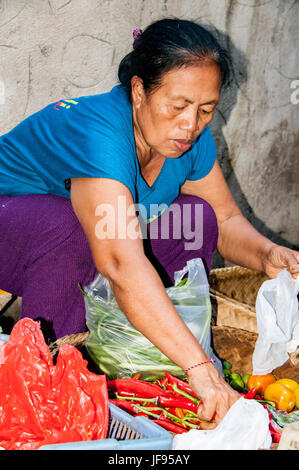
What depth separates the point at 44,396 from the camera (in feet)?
4.46

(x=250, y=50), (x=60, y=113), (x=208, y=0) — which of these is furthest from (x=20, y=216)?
(x=250, y=50)

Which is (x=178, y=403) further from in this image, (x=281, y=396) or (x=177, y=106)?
(x=177, y=106)

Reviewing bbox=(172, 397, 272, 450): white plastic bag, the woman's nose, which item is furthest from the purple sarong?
bbox=(172, 397, 272, 450): white plastic bag

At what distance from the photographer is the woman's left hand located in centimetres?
188

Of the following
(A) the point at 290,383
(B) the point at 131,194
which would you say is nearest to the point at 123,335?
(B) the point at 131,194

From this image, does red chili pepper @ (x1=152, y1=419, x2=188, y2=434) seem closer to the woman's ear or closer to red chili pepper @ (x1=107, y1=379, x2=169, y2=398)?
red chili pepper @ (x1=107, y1=379, x2=169, y2=398)

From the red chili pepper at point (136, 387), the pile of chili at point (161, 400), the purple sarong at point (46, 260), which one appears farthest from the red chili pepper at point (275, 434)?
the purple sarong at point (46, 260)

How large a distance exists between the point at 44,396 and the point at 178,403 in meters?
0.48

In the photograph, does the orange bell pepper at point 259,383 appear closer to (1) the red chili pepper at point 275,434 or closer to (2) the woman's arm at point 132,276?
(1) the red chili pepper at point 275,434

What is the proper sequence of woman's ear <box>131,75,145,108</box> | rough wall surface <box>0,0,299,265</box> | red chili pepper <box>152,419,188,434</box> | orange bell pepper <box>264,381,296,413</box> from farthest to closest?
1. rough wall surface <box>0,0,299,265</box>
2. orange bell pepper <box>264,381,296,413</box>
3. woman's ear <box>131,75,145,108</box>
4. red chili pepper <box>152,419,188,434</box>

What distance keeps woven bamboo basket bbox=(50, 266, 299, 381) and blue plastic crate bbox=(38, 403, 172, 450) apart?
0.44m

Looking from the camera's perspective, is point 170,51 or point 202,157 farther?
point 202,157

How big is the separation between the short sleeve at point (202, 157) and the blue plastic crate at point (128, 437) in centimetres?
111

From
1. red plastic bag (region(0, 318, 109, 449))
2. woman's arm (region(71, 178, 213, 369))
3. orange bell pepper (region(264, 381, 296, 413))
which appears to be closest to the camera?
red plastic bag (region(0, 318, 109, 449))
